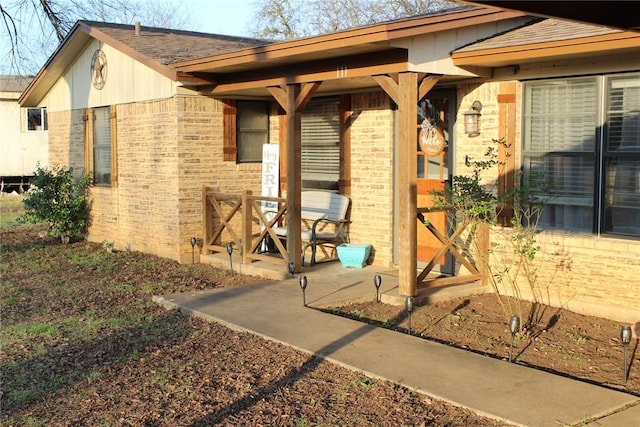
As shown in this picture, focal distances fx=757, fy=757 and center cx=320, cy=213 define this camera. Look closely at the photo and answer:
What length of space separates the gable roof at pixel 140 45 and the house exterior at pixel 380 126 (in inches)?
2.2

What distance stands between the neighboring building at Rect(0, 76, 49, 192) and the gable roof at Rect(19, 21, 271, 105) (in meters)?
11.7

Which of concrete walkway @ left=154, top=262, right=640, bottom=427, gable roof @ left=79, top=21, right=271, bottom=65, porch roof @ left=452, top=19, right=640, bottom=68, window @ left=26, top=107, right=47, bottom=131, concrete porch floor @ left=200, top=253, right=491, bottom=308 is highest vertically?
gable roof @ left=79, top=21, right=271, bottom=65

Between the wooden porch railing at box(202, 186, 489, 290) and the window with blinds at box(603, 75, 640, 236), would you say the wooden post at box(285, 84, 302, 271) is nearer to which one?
the wooden porch railing at box(202, 186, 489, 290)

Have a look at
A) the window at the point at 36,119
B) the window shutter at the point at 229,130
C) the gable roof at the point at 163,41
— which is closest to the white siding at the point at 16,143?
the window at the point at 36,119

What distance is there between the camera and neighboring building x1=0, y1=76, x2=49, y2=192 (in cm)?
2742

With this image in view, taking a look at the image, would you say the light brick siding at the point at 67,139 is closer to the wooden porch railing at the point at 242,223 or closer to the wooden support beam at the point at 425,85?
the wooden porch railing at the point at 242,223

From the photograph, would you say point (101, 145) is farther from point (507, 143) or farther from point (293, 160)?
point (507, 143)

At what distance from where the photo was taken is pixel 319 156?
11.9m

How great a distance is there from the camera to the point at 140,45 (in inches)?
513

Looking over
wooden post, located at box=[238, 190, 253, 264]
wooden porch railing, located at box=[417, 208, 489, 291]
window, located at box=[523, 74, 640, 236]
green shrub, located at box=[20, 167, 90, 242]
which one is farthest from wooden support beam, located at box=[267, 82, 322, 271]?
green shrub, located at box=[20, 167, 90, 242]

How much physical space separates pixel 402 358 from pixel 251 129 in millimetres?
7234

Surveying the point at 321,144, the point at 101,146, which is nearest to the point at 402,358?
the point at 321,144

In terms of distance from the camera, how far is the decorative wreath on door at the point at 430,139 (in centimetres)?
979

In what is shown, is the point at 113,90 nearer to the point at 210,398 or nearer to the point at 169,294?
the point at 169,294
